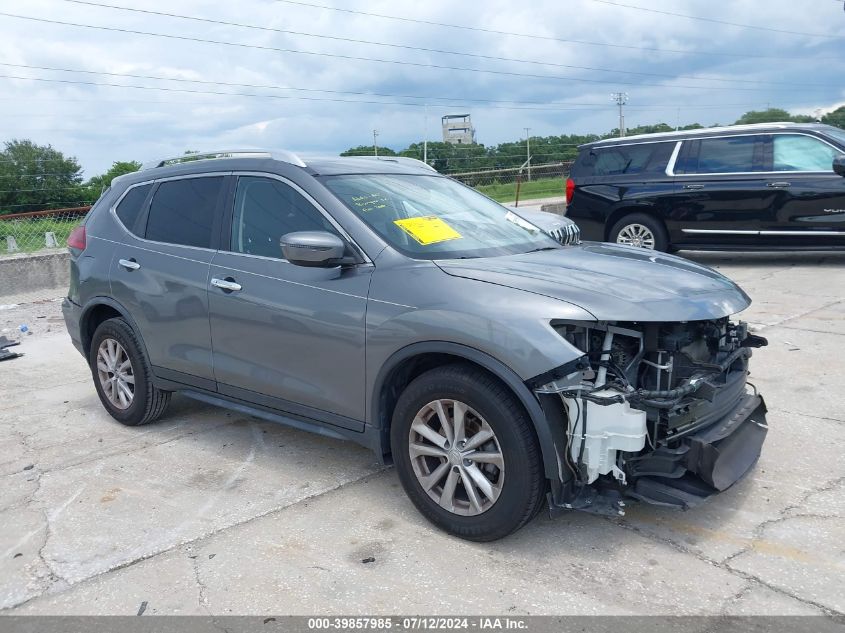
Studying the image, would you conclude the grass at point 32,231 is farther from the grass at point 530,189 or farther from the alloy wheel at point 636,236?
the grass at point 530,189

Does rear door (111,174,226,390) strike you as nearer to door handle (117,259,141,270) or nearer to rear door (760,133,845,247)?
door handle (117,259,141,270)

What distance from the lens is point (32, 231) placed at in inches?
459

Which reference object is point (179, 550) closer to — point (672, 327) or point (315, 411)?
point (315, 411)

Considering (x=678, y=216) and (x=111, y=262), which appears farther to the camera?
(x=678, y=216)

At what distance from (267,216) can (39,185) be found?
15.6 meters

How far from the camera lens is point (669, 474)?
318 centimetres

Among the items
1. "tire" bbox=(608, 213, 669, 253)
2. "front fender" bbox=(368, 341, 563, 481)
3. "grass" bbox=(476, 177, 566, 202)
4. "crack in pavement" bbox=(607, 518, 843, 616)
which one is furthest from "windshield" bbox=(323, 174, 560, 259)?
"grass" bbox=(476, 177, 566, 202)

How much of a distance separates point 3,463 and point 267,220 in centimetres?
227

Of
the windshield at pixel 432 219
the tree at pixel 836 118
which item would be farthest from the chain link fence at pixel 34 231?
the tree at pixel 836 118

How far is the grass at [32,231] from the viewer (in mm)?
11430

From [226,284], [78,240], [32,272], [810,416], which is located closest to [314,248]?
[226,284]

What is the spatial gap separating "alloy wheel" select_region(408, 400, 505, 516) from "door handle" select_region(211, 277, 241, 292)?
1405 mm

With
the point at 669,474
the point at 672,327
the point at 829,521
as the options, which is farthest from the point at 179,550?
the point at 829,521

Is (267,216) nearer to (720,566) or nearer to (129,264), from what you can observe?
(129,264)
